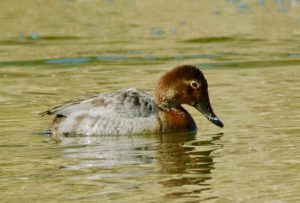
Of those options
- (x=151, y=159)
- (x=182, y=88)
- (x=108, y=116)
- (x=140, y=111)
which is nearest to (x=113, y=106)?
(x=108, y=116)

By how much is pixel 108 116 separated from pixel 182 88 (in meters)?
1.08

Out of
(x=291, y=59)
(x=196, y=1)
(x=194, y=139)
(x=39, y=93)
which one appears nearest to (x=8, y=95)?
(x=39, y=93)

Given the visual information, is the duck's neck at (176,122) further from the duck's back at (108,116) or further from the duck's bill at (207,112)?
the duck's bill at (207,112)

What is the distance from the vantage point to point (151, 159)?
37.4ft

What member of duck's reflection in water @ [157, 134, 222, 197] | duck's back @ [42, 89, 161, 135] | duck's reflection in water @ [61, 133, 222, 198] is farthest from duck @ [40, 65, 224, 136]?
duck's reflection in water @ [157, 134, 222, 197]

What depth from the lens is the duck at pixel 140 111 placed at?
13.1m

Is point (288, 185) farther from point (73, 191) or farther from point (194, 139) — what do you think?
point (194, 139)

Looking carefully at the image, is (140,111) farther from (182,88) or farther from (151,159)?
(151,159)

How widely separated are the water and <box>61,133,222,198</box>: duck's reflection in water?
0.01 meters

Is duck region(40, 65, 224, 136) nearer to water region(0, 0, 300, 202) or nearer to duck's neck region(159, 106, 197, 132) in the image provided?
duck's neck region(159, 106, 197, 132)

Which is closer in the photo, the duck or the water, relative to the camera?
the water

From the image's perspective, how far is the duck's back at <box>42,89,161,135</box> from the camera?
13.1 meters

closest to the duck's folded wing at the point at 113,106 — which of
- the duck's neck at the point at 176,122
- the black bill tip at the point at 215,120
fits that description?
the duck's neck at the point at 176,122

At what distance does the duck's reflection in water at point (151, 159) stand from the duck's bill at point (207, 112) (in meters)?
0.27
